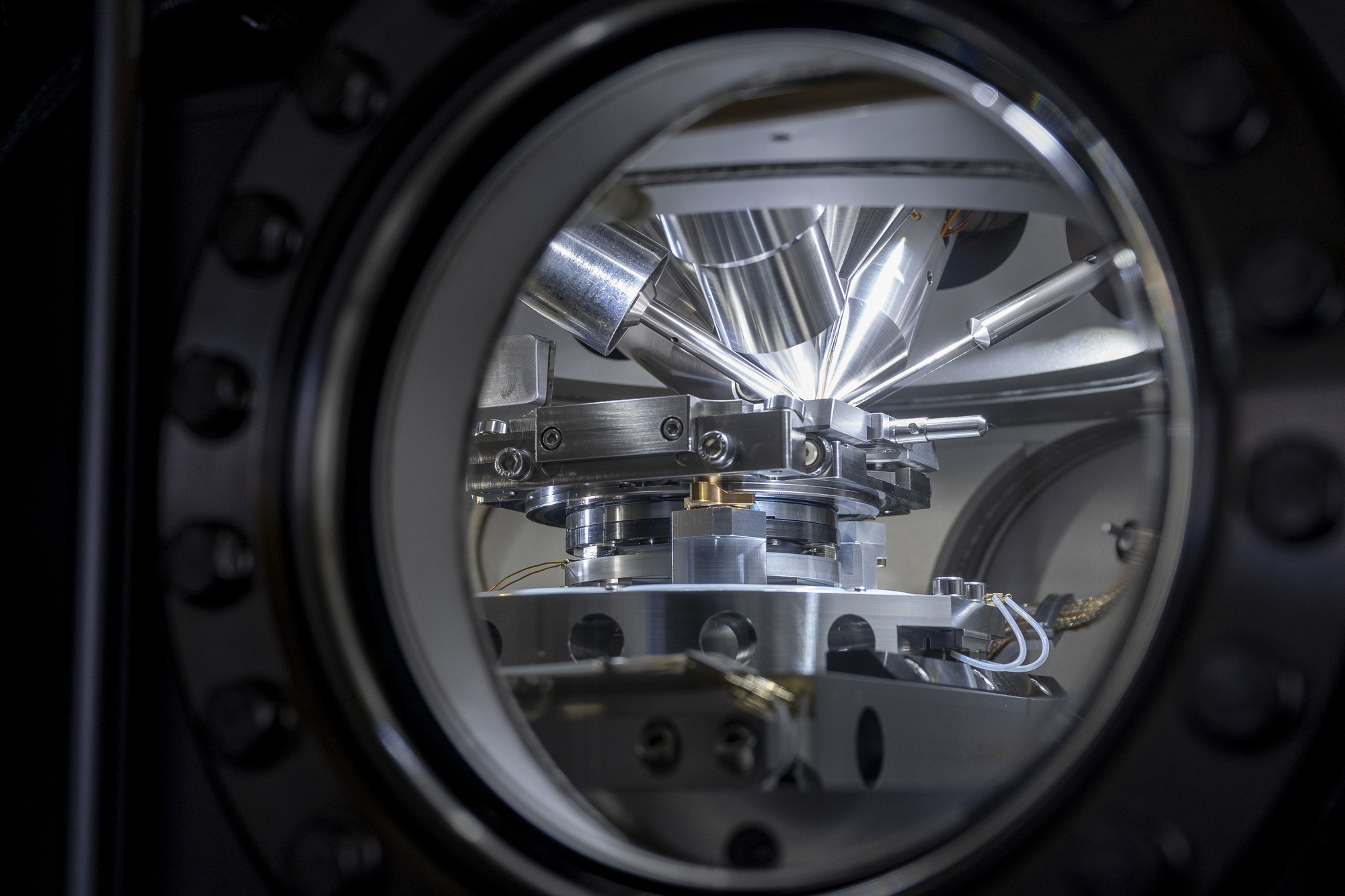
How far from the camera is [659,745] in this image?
1.57 ft

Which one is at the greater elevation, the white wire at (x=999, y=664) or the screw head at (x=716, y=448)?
the screw head at (x=716, y=448)

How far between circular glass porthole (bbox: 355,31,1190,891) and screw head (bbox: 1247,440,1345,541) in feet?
0.08

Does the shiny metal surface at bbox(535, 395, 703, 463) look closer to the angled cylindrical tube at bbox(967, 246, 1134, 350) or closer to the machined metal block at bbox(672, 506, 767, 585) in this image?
the machined metal block at bbox(672, 506, 767, 585)

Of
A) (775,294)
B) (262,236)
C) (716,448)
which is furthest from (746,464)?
(262,236)

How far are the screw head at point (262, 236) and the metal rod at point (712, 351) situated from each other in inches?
22.6

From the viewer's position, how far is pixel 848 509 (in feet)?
3.37

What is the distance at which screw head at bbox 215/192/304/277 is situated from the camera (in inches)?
17.6

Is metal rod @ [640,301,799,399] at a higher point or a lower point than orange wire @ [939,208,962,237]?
lower

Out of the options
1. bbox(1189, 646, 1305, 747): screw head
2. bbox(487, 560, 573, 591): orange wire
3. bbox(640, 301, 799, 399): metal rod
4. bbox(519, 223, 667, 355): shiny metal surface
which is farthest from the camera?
bbox(487, 560, 573, 591): orange wire

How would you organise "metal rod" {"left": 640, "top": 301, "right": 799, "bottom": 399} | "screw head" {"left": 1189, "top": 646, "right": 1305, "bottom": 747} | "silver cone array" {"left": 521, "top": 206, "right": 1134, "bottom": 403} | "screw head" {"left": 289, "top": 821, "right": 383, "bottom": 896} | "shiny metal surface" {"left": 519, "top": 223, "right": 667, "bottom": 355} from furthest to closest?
"metal rod" {"left": 640, "top": 301, "right": 799, "bottom": 399}, "shiny metal surface" {"left": 519, "top": 223, "right": 667, "bottom": 355}, "silver cone array" {"left": 521, "top": 206, "right": 1134, "bottom": 403}, "screw head" {"left": 289, "top": 821, "right": 383, "bottom": 896}, "screw head" {"left": 1189, "top": 646, "right": 1305, "bottom": 747}

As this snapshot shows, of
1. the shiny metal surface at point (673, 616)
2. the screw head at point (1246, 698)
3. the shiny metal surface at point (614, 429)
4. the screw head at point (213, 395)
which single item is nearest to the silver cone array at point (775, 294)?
the shiny metal surface at point (614, 429)

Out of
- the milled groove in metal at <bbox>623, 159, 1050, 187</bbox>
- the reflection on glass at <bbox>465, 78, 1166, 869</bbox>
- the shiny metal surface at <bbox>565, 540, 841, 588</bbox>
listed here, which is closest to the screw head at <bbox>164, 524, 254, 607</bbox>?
the reflection on glass at <bbox>465, 78, 1166, 869</bbox>

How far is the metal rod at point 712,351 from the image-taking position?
1.03 meters

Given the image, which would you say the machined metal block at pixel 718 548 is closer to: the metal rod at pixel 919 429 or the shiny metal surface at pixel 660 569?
the shiny metal surface at pixel 660 569
